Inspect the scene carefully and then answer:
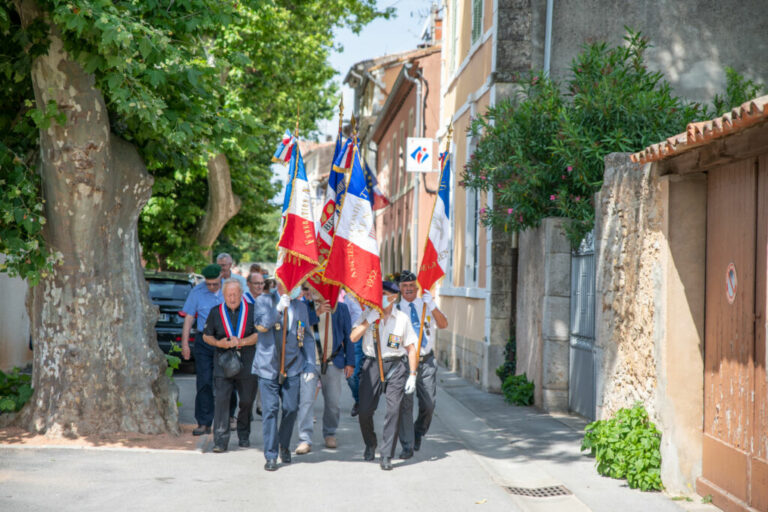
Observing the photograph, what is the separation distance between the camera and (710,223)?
7.39 m

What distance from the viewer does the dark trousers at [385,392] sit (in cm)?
866

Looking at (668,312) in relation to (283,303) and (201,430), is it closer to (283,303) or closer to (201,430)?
(283,303)

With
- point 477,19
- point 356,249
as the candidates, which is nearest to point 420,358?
point 356,249

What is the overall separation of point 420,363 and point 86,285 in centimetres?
355

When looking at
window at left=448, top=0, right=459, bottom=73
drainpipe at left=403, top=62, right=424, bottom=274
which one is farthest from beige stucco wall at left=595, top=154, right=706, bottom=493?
drainpipe at left=403, top=62, right=424, bottom=274

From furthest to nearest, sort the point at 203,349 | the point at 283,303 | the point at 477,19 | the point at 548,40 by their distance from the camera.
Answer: the point at 477,19 < the point at 548,40 < the point at 203,349 < the point at 283,303

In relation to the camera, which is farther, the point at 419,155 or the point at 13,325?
the point at 419,155

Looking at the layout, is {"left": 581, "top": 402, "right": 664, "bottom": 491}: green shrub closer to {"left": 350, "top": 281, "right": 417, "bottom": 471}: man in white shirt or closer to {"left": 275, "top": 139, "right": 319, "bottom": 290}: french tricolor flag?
{"left": 350, "top": 281, "right": 417, "bottom": 471}: man in white shirt

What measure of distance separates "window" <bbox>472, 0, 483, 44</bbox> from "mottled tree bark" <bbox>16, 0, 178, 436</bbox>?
902 centimetres

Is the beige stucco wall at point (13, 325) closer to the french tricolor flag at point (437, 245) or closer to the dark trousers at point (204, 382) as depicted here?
the dark trousers at point (204, 382)

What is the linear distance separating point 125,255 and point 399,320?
10.4 feet

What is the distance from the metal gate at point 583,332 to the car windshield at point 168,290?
737cm

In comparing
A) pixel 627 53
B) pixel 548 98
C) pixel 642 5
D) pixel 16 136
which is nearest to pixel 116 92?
pixel 16 136

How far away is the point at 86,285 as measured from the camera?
963 centimetres
